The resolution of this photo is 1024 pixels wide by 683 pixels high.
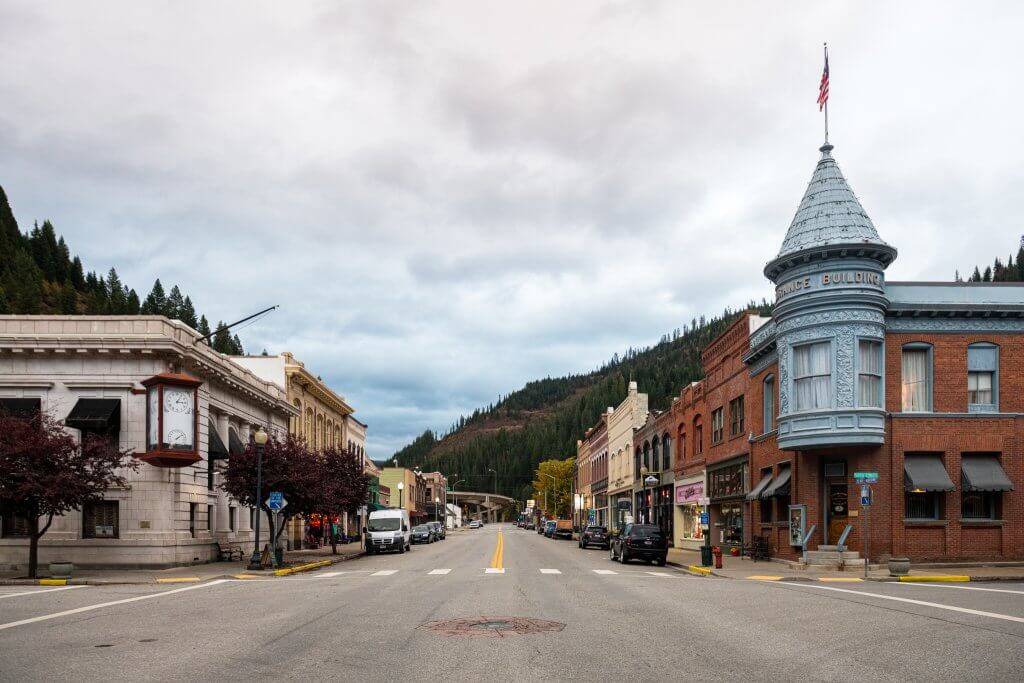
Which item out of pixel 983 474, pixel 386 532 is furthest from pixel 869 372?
pixel 386 532

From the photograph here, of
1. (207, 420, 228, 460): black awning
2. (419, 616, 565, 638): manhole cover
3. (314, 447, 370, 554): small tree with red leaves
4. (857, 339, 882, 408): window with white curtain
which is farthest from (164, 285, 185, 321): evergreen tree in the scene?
(419, 616, 565, 638): manhole cover

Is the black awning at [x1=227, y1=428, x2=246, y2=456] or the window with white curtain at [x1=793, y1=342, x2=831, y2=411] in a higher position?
the window with white curtain at [x1=793, y1=342, x2=831, y2=411]

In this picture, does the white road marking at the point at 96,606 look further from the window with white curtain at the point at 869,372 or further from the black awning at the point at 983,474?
the black awning at the point at 983,474

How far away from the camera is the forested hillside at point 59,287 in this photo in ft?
493

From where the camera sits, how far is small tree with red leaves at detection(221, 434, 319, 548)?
3601cm

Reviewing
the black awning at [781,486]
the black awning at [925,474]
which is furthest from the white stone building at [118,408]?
the black awning at [925,474]

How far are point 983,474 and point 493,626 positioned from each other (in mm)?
22027

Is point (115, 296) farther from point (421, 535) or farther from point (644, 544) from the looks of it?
point (644, 544)

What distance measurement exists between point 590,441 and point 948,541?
7571 centimetres

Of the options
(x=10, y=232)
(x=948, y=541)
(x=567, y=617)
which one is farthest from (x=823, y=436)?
(x=10, y=232)

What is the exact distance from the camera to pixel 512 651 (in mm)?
12016

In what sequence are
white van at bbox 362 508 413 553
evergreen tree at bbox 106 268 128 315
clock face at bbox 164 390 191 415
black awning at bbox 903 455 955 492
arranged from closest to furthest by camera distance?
black awning at bbox 903 455 955 492 < clock face at bbox 164 390 191 415 < white van at bbox 362 508 413 553 < evergreen tree at bbox 106 268 128 315

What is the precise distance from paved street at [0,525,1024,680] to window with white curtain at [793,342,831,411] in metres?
8.66

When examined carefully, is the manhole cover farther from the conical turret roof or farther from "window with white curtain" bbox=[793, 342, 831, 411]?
the conical turret roof
